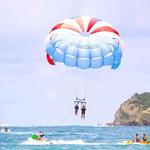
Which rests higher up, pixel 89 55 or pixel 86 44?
pixel 86 44

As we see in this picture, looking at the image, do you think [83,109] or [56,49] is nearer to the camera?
[83,109]

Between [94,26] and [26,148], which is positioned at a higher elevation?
[94,26]

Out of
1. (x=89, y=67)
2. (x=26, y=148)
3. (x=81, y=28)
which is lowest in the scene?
(x=26, y=148)

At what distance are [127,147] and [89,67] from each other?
15499 millimetres

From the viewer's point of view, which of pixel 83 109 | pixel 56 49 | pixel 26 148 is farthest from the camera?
pixel 26 148

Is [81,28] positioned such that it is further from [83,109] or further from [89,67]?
[83,109]

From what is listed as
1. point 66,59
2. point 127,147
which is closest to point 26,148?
point 127,147

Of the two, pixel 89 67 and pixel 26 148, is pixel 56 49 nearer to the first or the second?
pixel 89 67

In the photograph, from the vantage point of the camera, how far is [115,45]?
146ft

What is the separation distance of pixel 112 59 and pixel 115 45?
107 centimetres

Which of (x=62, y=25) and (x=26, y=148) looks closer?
(x=62, y=25)

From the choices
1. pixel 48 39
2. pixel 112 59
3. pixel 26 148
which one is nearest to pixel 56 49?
pixel 48 39

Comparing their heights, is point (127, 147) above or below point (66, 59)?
below

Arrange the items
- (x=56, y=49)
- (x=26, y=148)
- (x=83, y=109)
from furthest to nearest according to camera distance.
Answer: (x=26, y=148), (x=56, y=49), (x=83, y=109)
